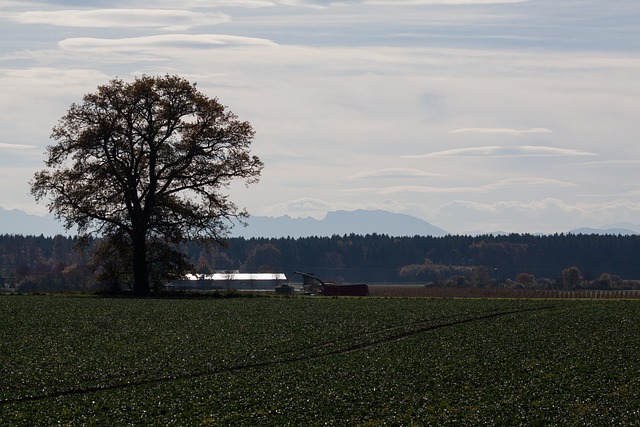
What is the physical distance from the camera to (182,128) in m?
85.6

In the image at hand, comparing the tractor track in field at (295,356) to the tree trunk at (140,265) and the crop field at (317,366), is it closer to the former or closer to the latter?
the crop field at (317,366)

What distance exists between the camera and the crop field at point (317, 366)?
33.3m

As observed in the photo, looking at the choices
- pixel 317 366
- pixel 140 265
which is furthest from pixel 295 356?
pixel 140 265

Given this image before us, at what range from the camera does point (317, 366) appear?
142 ft

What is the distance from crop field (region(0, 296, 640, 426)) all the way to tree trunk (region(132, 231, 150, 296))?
17.4 m

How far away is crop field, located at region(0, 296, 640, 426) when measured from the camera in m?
33.3

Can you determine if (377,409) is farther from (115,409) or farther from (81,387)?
(81,387)

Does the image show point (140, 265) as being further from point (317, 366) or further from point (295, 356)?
point (317, 366)

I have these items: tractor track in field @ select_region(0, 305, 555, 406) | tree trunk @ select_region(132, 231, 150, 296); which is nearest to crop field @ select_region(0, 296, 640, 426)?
tractor track in field @ select_region(0, 305, 555, 406)

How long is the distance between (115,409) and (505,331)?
26892mm

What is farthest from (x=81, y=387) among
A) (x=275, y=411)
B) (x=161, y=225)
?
(x=161, y=225)

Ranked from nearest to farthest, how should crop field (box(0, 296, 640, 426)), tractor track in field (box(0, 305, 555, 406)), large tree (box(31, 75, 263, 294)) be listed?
crop field (box(0, 296, 640, 426)) → tractor track in field (box(0, 305, 555, 406)) → large tree (box(31, 75, 263, 294))

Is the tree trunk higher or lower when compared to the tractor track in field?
higher

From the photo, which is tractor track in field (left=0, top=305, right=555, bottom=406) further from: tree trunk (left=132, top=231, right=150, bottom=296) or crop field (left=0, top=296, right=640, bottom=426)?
tree trunk (left=132, top=231, right=150, bottom=296)
